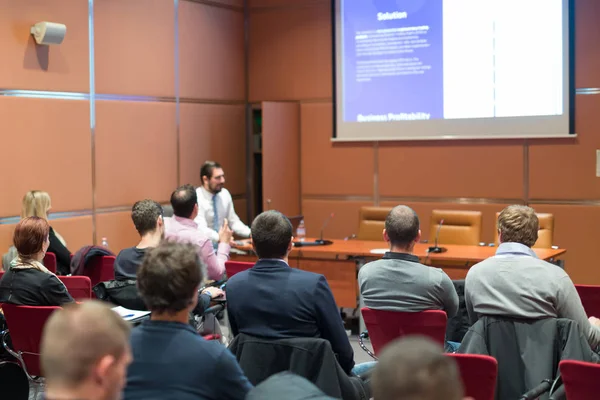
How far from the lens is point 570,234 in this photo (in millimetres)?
7691

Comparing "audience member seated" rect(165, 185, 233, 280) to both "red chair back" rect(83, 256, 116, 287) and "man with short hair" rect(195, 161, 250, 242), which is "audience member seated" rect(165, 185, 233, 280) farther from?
"man with short hair" rect(195, 161, 250, 242)

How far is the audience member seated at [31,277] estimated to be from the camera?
391 cm

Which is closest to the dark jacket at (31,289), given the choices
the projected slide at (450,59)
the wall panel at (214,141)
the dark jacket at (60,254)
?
the dark jacket at (60,254)

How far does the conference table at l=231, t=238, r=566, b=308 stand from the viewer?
19.7ft

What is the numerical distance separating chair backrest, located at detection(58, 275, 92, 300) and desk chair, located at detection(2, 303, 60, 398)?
1.82 feet

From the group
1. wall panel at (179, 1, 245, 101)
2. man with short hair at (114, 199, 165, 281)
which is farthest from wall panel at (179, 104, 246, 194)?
man with short hair at (114, 199, 165, 281)

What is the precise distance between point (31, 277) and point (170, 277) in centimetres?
196

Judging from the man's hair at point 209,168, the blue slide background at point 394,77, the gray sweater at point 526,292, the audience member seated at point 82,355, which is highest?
the blue slide background at point 394,77

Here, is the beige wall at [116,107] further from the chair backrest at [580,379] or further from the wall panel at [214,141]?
the chair backrest at [580,379]

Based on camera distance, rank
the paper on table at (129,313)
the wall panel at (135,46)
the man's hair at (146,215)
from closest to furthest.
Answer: the paper on table at (129,313)
the man's hair at (146,215)
the wall panel at (135,46)

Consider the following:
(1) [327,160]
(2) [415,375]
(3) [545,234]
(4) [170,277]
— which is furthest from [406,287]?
(1) [327,160]

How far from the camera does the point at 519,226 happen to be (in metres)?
3.66

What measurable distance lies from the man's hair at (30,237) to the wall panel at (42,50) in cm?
273

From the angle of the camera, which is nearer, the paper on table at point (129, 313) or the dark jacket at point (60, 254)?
the paper on table at point (129, 313)
